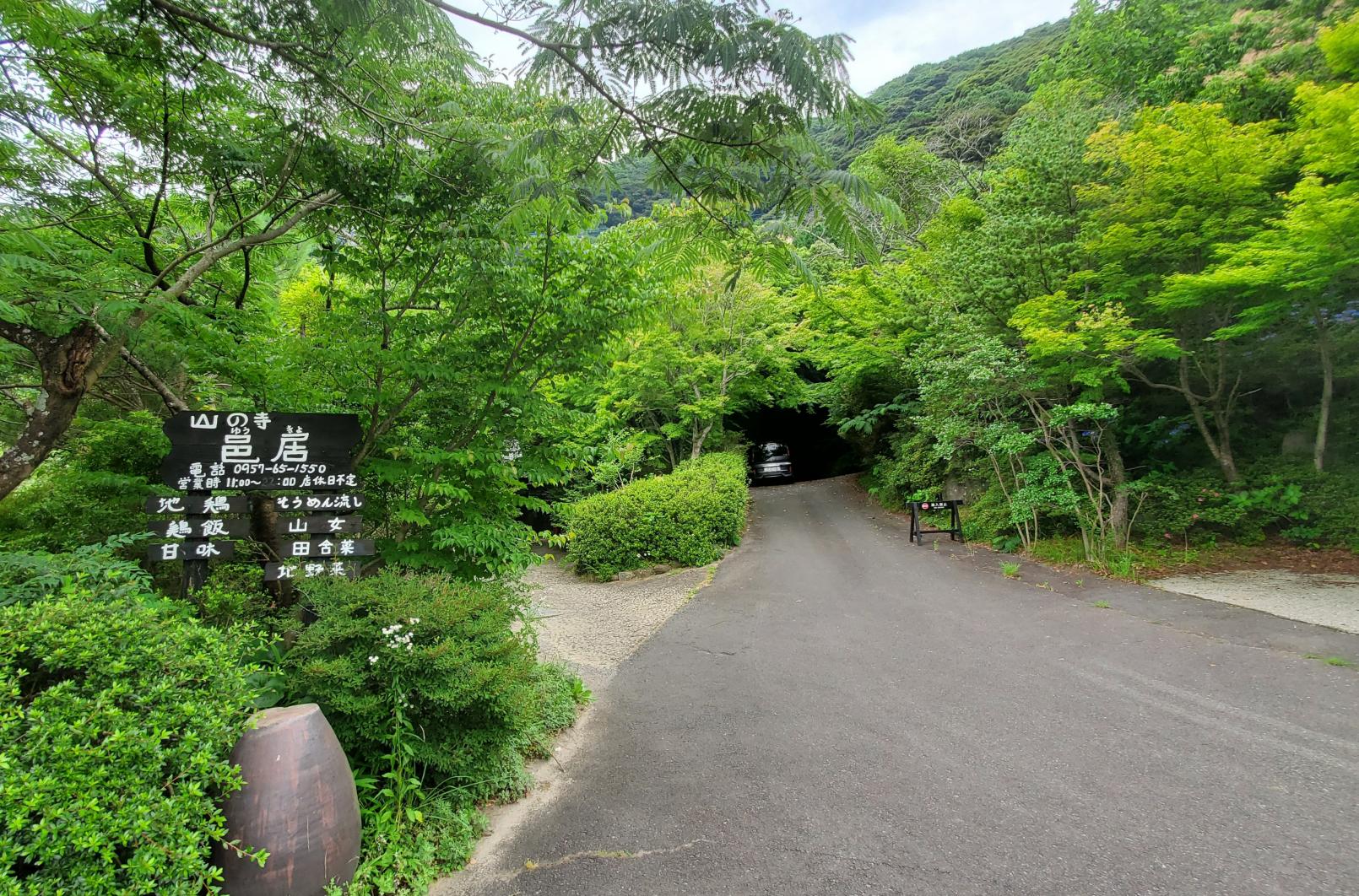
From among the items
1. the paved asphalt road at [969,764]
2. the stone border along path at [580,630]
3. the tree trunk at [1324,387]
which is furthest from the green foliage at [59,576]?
the tree trunk at [1324,387]

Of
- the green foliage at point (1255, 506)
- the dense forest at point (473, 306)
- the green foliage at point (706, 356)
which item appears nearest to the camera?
the dense forest at point (473, 306)

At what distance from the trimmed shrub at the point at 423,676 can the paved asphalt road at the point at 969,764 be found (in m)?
0.52

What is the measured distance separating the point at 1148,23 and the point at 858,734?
13012 millimetres

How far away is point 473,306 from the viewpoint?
4.05 m

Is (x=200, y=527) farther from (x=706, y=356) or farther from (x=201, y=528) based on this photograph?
(x=706, y=356)

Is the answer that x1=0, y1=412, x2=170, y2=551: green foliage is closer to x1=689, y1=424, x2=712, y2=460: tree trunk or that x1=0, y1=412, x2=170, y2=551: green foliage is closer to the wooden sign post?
the wooden sign post

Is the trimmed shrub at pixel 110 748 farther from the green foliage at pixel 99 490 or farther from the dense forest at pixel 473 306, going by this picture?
the green foliage at pixel 99 490

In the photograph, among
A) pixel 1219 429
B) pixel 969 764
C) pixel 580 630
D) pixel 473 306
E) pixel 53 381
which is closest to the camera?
pixel 969 764

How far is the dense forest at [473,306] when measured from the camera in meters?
2.15

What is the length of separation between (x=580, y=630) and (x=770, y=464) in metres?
13.4

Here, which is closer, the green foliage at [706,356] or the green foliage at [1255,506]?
the green foliage at [1255,506]

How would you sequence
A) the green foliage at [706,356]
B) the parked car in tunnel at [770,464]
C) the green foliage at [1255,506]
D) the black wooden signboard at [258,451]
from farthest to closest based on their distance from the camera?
the parked car in tunnel at [770,464] → the green foliage at [706,356] → the green foliage at [1255,506] → the black wooden signboard at [258,451]

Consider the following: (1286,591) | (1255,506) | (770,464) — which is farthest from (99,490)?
(770,464)

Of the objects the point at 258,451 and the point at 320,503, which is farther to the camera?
the point at 320,503
